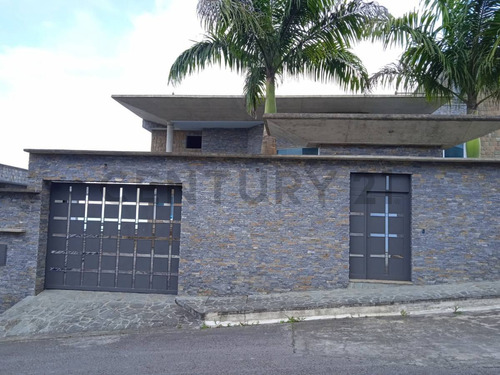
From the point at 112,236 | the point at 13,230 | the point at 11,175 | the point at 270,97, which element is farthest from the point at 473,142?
the point at 11,175

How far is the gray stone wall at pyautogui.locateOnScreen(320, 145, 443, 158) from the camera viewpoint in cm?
879

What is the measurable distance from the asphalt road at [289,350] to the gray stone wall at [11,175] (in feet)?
26.0

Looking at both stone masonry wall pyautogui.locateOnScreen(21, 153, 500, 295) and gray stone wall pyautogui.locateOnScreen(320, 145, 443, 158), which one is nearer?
stone masonry wall pyautogui.locateOnScreen(21, 153, 500, 295)

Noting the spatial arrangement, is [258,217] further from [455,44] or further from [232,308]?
[455,44]

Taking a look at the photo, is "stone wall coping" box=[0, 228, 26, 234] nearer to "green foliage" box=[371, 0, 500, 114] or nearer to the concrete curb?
the concrete curb

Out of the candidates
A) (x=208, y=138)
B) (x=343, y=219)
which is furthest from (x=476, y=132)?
A: (x=208, y=138)

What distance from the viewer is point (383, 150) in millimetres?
9047

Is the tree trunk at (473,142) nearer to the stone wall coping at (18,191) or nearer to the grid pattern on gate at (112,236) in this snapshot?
the grid pattern on gate at (112,236)

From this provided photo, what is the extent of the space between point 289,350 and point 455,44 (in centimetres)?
774

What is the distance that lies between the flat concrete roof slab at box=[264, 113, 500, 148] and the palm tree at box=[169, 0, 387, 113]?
93 centimetres

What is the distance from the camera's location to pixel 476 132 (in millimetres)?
7809

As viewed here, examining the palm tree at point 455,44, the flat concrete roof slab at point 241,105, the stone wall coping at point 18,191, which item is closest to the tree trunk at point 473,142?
the palm tree at point 455,44

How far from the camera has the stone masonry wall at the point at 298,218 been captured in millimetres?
7062

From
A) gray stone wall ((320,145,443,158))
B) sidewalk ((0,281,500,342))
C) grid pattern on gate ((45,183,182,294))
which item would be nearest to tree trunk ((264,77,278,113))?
gray stone wall ((320,145,443,158))
